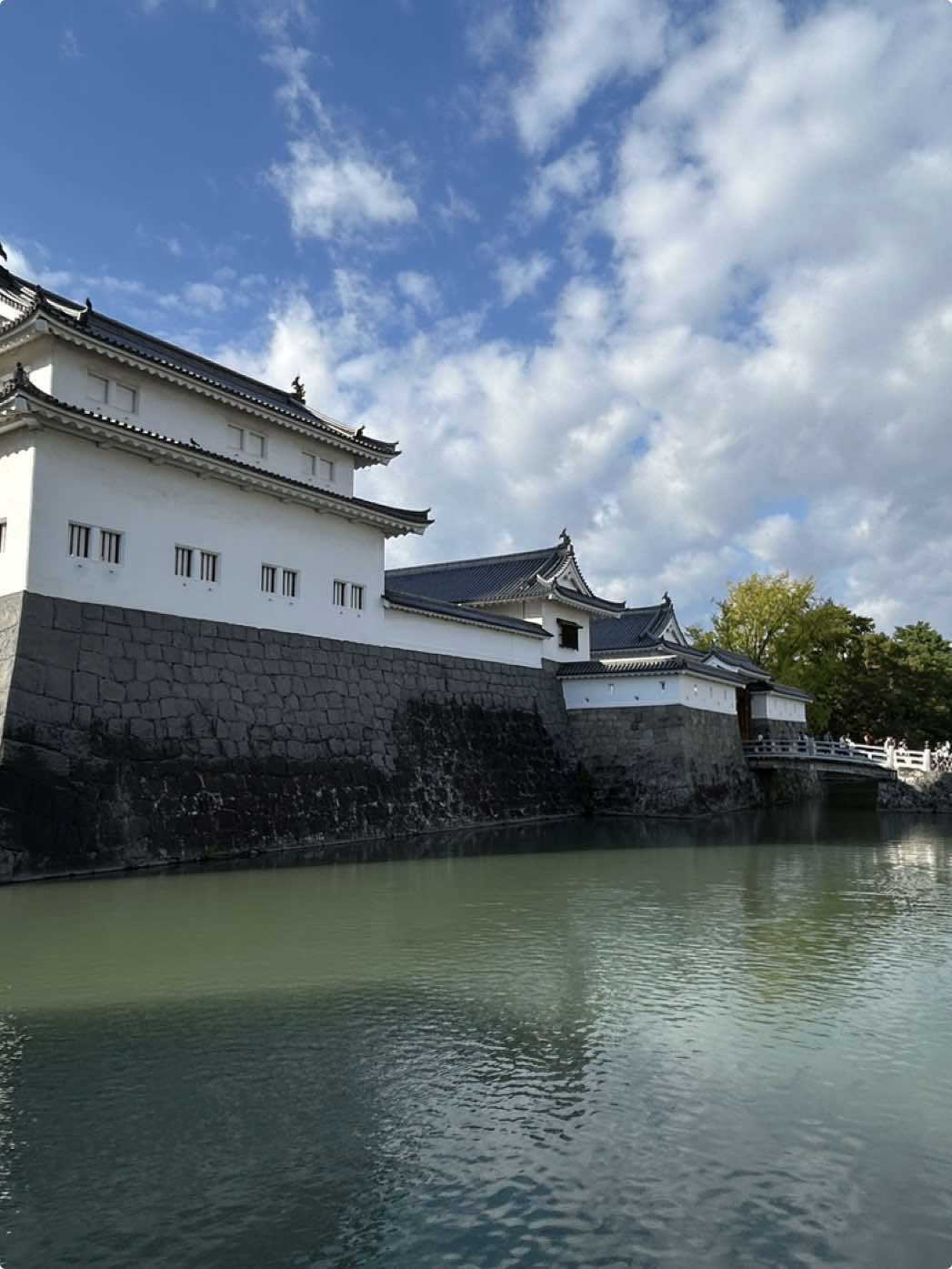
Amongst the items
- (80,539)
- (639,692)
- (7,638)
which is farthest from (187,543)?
(639,692)

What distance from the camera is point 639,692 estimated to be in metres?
22.6

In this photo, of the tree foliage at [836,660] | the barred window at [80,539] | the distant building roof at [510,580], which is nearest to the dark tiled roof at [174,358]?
the barred window at [80,539]

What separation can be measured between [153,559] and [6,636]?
2450 millimetres

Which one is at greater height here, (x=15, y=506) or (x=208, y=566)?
(x=15, y=506)

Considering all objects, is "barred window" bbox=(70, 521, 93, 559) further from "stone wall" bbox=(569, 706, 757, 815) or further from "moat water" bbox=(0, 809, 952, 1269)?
"stone wall" bbox=(569, 706, 757, 815)

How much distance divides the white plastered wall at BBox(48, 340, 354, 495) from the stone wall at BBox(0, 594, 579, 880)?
319 centimetres

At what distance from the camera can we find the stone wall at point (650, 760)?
2180 centimetres

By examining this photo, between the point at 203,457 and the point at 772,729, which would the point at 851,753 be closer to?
the point at 772,729

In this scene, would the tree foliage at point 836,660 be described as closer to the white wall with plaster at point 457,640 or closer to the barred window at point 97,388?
the white wall with plaster at point 457,640

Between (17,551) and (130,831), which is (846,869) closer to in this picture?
(130,831)

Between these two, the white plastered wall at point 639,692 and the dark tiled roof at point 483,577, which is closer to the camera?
the white plastered wall at point 639,692

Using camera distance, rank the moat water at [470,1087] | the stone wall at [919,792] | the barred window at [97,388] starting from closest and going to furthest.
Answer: the moat water at [470,1087]
the barred window at [97,388]
the stone wall at [919,792]

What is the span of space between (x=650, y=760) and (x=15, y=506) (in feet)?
48.6

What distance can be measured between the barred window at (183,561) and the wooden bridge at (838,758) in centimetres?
1705
